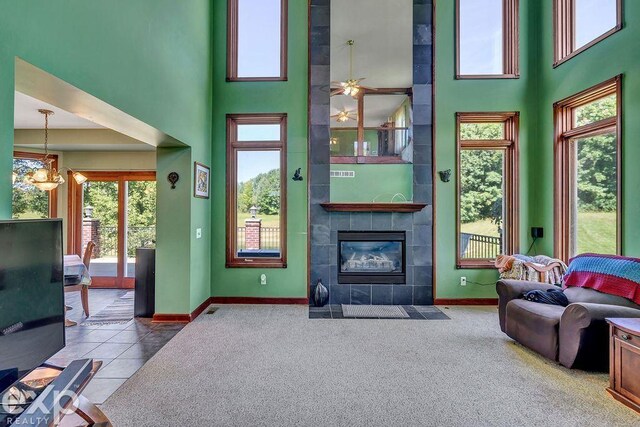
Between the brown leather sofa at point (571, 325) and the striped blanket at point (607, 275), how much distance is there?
Answer: 0.06 meters

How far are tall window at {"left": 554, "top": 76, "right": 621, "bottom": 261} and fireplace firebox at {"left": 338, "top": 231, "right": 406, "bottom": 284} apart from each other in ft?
6.94

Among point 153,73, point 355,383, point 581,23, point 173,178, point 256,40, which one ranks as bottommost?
point 355,383

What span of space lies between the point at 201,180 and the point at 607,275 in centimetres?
469

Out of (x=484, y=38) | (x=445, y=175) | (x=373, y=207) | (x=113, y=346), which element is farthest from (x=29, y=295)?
(x=484, y=38)

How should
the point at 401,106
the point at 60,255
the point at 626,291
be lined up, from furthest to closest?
the point at 401,106 < the point at 626,291 < the point at 60,255

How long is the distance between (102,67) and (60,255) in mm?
1472

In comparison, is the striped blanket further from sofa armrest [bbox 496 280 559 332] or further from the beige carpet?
the beige carpet

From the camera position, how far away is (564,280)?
142 inches

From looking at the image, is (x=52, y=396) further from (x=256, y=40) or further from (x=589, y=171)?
(x=589, y=171)

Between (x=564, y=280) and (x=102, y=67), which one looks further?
(x=564, y=280)

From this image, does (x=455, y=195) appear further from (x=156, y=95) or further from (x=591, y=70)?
(x=156, y=95)

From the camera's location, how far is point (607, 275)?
3166 mm

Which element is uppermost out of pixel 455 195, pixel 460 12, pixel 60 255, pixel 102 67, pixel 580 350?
pixel 460 12

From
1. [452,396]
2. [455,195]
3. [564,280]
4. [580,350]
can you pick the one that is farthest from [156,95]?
[564,280]
